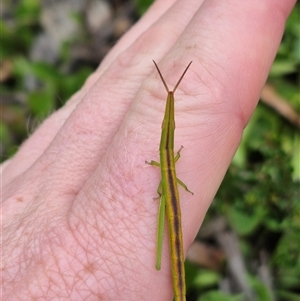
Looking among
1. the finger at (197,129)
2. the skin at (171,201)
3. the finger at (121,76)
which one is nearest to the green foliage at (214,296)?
the finger at (197,129)

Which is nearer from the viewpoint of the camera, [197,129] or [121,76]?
[197,129]

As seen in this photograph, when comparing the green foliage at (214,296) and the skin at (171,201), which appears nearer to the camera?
the skin at (171,201)

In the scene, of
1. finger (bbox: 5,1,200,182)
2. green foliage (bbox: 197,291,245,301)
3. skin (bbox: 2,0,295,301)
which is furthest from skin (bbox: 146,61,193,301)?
green foliage (bbox: 197,291,245,301)

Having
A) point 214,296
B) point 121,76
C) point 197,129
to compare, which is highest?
point 121,76

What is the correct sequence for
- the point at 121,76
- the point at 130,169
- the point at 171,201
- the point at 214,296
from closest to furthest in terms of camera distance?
the point at 171,201 → the point at 130,169 → the point at 121,76 → the point at 214,296

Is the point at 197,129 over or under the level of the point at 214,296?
over

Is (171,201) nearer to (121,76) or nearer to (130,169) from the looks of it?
(130,169)

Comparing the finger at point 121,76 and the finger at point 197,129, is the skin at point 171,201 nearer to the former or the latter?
the finger at point 197,129

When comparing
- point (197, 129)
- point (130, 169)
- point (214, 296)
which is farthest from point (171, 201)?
point (214, 296)

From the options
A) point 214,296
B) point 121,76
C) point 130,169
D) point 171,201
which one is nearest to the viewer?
point 171,201

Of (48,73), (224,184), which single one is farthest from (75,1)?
(224,184)

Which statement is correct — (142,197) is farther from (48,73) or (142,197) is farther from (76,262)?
(48,73)
